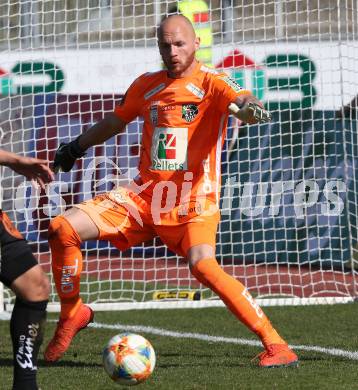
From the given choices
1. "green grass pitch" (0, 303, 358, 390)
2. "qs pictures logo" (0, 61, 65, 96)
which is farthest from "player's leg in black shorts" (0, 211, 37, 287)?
"qs pictures logo" (0, 61, 65, 96)

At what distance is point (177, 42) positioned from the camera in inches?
239

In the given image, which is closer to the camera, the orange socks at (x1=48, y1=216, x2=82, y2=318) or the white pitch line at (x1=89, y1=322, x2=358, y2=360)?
the orange socks at (x1=48, y1=216, x2=82, y2=318)

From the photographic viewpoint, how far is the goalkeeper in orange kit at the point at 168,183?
242 inches

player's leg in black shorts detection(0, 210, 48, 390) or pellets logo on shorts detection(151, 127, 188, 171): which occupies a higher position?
pellets logo on shorts detection(151, 127, 188, 171)

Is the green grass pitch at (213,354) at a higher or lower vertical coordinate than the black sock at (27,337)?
lower

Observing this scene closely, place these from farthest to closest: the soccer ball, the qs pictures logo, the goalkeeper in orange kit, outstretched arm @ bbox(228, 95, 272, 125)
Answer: the qs pictures logo < the goalkeeper in orange kit < outstretched arm @ bbox(228, 95, 272, 125) < the soccer ball

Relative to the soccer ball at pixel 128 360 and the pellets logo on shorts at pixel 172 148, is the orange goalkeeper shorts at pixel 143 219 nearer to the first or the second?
the pellets logo on shorts at pixel 172 148

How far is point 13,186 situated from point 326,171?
3600mm

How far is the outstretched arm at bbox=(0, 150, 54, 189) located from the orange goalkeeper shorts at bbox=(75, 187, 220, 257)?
1593 mm

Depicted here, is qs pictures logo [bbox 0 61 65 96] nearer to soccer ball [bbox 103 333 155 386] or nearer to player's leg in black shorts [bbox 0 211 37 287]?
soccer ball [bbox 103 333 155 386]

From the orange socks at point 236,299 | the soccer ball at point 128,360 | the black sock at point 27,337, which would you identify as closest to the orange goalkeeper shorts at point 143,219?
the orange socks at point 236,299

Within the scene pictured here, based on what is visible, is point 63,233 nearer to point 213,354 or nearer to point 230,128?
point 213,354

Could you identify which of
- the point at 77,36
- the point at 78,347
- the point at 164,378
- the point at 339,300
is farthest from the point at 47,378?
the point at 77,36

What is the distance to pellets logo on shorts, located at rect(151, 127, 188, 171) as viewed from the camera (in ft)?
20.4
